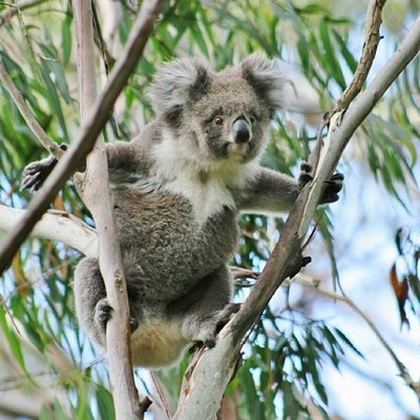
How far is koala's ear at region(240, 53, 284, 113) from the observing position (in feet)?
9.81

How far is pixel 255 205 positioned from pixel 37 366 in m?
2.34

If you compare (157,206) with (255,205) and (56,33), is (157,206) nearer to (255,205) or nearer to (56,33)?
(255,205)

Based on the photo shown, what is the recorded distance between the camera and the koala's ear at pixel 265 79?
2.99 meters

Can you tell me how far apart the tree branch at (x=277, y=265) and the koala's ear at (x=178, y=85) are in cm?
85

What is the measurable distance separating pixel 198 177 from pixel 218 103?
25 cm

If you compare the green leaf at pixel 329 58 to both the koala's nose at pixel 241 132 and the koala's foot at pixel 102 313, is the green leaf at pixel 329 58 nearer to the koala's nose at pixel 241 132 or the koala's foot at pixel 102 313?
the koala's nose at pixel 241 132

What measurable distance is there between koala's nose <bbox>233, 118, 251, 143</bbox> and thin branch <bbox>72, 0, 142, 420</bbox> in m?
0.60

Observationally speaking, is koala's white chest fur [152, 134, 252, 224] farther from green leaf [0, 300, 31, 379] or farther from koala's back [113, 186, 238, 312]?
green leaf [0, 300, 31, 379]

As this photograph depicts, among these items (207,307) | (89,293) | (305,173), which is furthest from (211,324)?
(305,173)

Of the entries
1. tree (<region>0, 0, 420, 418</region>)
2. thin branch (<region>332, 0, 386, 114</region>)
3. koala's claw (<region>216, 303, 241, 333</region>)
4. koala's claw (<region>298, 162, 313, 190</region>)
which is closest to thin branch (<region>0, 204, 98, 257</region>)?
tree (<region>0, 0, 420, 418</region>)

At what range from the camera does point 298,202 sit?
221 cm

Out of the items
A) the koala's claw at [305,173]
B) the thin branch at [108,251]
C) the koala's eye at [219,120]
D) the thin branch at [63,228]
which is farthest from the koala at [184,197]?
the thin branch at [108,251]

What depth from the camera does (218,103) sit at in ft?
9.46

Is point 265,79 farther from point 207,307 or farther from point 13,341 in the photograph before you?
point 13,341
